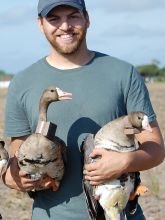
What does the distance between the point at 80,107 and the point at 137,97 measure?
0.51 metres

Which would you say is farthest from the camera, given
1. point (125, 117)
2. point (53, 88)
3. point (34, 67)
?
point (34, 67)

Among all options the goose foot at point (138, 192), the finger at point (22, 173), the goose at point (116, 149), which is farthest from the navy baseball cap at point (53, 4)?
the goose foot at point (138, 192)

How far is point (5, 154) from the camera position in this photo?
5.81 meters

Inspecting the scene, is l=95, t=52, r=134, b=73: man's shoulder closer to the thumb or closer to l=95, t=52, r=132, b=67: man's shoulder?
l=95, t=52, r=132, b=67: man's shoulder

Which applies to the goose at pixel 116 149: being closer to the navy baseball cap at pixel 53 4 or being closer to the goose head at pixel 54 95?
the goose head at pixel 54 95

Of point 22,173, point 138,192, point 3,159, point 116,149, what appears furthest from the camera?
point 3,159

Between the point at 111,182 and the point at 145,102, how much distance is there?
831 mm

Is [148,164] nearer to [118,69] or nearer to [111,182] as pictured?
[111,182]

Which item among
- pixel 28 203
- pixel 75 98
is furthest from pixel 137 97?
pixel 28 203

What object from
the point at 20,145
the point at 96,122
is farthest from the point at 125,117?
the point at 20,145

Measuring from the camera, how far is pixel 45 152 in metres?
5.45

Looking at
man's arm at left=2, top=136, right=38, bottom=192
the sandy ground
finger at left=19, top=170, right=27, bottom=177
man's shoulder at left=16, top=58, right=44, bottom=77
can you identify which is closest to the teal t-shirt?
man's shoulder at left=16, top=58, right=44, bottom=77

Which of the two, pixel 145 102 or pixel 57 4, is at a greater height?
pixel 57 4

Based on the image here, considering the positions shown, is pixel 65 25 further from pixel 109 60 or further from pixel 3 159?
pixel 3 159
